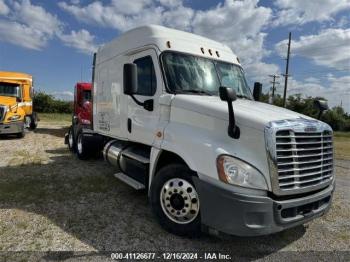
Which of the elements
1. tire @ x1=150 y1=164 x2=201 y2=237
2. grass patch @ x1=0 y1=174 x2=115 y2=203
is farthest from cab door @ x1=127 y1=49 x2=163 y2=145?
grass patch @ x1=0 y1=174 x2=115 y2=203

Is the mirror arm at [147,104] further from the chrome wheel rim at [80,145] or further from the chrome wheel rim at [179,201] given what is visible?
the chrome wheel rim at [80,145]

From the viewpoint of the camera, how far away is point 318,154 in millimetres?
3699

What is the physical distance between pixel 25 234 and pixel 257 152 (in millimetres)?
3095

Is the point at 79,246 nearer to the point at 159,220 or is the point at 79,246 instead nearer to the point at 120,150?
the point at 159,220

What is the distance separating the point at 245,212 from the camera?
3.24 metres

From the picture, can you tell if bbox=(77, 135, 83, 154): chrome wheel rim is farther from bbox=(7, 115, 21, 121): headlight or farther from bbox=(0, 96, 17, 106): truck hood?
bbox=(0, 96, 17, 106): truck hood

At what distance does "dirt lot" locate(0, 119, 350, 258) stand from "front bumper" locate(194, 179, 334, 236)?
1.86 feet

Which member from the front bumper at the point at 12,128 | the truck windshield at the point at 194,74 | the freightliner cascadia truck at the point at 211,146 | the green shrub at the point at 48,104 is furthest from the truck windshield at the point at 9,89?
the green shrub at the point at 48,104

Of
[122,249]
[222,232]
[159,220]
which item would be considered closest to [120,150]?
[159,220]

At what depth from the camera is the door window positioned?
15.5 feet

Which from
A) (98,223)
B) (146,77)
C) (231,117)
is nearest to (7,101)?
(146,77)

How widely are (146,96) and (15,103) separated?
1080 cm

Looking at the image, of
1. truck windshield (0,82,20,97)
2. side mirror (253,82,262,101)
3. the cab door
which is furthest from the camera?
truck windshield (0,82,20,97)

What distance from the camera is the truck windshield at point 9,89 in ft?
46.0
